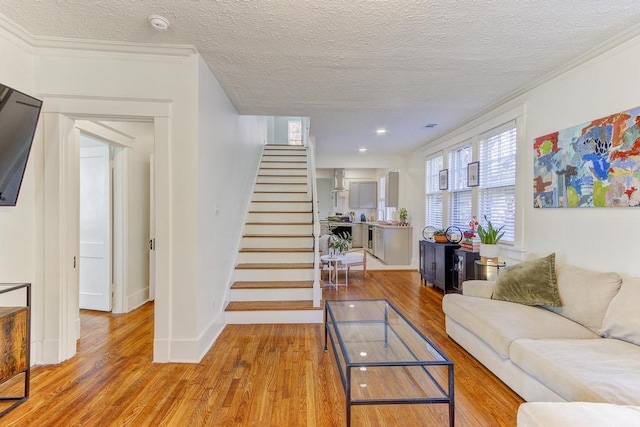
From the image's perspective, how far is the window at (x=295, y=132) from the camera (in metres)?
9.36

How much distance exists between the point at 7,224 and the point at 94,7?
5.51ft

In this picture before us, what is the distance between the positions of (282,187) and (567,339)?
14.9 ft

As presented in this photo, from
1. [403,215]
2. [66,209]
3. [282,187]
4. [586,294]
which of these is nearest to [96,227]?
[66,209]

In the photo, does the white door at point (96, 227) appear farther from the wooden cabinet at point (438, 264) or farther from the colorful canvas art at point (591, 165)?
the colorful canvas art at point (591, 165)

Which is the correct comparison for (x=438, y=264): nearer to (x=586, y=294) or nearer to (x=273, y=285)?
(x=586, y=294)

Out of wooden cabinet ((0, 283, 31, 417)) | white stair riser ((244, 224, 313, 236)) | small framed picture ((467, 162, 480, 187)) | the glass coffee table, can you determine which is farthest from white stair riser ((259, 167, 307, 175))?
wooden cabinet ((0, 283, 31, 417))

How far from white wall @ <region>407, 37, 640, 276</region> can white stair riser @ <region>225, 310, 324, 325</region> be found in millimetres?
2448

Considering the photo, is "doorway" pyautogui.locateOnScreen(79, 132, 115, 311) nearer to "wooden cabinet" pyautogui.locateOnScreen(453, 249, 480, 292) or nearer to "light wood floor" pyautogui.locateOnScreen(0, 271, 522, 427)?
"light wood floor" pyautogui.locateOnScreen(0, 271, 522, 427)

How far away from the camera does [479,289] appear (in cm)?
307

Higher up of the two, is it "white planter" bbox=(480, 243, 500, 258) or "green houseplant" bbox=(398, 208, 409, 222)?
"green houseplant" bbox=(398, 208, 409, 222)

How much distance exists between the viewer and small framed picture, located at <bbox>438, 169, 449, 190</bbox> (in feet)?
17.6

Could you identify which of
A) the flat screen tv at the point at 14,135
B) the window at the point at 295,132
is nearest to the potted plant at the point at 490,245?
the flat screen tv at the point at 14,135

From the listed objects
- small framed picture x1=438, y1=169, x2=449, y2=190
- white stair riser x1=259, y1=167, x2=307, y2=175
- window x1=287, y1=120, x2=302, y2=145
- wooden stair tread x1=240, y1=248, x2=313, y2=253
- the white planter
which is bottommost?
wooden stair tread x1=240, y1=248, x2=313, y2=253

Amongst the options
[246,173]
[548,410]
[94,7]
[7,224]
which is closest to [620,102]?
[548,410]
